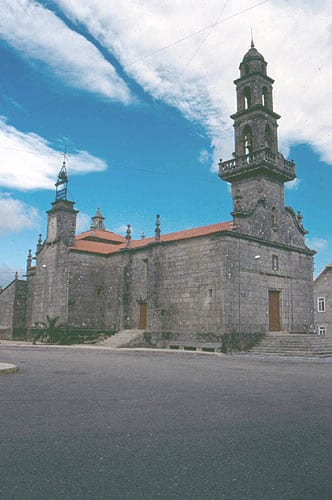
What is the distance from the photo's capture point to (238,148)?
30.8 meters

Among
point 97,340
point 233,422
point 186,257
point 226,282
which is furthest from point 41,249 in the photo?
point 233,422

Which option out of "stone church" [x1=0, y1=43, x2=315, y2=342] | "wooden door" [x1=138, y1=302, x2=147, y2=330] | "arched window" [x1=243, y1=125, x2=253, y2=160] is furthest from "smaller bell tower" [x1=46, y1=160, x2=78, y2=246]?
"arched window" [x1=243, y1=125, x2=253, y2=160]

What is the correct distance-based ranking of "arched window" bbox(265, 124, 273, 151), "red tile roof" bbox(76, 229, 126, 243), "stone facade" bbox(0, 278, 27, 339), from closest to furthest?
"arched window" bbox(265, 124, 273, 151) < "stone facade" bbox(0, 278, 27, 339) < "red tile roof" bbox(76, 229, 126, 243)

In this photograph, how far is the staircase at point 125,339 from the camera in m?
28.4

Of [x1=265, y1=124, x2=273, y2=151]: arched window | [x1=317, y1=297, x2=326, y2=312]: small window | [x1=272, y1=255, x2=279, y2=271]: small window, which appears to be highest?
[x1=265, y1=124, x2=273, y2=151]: arched window

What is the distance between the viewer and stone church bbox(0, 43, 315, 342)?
26453 mm

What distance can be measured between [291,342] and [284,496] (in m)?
22.2

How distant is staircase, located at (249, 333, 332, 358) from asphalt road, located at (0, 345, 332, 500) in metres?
13.5

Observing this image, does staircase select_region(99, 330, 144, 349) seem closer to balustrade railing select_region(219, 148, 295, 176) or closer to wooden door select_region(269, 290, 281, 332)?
wooden door select_region(269, 290, 281, 332)

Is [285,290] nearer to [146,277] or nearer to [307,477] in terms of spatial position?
[146,277]

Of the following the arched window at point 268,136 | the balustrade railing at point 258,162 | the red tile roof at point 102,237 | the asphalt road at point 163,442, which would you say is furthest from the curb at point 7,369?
the red tile roof at point 102,237

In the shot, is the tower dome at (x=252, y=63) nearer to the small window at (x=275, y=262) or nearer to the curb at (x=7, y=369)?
the small window at (x=275, y=262)

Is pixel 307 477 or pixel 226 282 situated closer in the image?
pixel 307 477

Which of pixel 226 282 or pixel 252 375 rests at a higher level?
pixel 226 282
